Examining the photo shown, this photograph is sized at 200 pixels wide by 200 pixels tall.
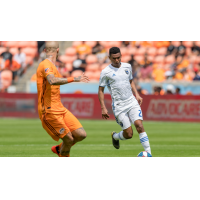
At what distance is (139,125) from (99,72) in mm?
18506

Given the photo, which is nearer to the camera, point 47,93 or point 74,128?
point 47,93

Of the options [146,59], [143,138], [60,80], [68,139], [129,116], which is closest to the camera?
[60,80]

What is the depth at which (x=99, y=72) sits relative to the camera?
2667 cm

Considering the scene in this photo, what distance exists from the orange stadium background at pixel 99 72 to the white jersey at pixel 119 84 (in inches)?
471

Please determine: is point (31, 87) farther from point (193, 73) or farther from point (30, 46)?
point (193, 73)

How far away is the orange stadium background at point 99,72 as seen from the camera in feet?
67.6

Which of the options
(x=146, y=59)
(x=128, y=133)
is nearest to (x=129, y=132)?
(x=128, y=133)

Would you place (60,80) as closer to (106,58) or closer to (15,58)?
(106,58)

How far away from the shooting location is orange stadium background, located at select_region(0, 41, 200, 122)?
20.6 meters

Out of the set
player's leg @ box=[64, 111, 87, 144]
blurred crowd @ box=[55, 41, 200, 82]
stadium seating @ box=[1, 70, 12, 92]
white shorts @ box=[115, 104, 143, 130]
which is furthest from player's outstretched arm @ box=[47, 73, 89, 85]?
stadium seating @ box=[1, 70, 12, 92]

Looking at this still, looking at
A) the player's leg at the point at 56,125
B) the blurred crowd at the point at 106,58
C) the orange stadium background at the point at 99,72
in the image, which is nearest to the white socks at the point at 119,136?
the player's leg at the point at 56,125

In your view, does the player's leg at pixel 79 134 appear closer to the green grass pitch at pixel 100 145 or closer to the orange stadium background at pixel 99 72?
the green grass pitch at pixel 100 145

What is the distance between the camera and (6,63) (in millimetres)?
27203

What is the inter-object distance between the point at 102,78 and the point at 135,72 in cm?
1596
